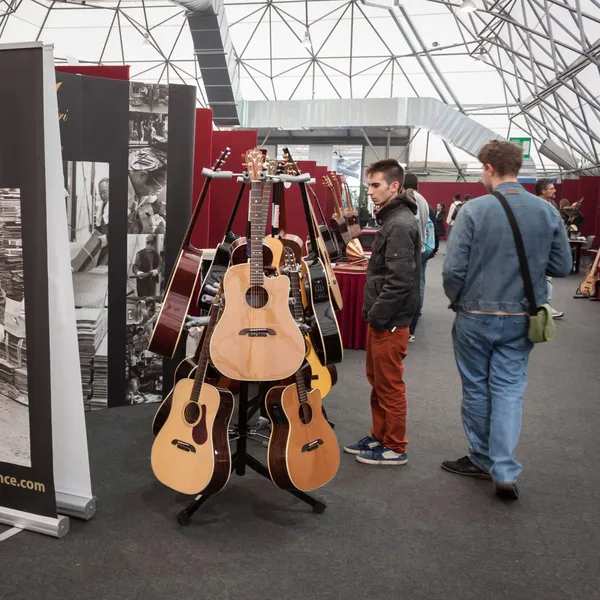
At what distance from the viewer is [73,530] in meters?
2.53

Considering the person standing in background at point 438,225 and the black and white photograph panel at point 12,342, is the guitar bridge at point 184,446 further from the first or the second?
the person standing in background at point 438,225

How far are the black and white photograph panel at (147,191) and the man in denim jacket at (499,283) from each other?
1.88 m

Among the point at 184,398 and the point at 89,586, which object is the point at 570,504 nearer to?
the point at 184,398

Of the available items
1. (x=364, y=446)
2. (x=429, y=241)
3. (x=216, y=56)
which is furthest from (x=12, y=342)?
(x=216, y=56)

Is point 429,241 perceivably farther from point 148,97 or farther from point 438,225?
point 148,97

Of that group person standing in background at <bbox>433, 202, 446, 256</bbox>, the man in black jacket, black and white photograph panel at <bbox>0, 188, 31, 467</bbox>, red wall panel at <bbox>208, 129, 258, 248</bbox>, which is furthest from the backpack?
black and white photograph panel at <bbox>0, 188, 31, 467</bbox>

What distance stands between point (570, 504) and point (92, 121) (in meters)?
3.33

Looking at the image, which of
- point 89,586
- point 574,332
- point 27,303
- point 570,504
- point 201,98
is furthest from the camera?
point 201,98

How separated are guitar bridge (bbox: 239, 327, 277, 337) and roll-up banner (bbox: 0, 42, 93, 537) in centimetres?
70

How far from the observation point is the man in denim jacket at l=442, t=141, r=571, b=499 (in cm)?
285

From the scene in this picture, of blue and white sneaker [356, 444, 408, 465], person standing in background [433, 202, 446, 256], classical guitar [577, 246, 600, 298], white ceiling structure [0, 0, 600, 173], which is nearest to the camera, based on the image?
blue and white sneaker [356, 444, 408, 465]

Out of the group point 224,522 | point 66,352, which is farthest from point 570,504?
point 66,352

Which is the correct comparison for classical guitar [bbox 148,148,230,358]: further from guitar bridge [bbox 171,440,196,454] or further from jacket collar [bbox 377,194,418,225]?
jacket collar [bbox 377,194,418,225]

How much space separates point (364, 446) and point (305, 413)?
3.08ft
